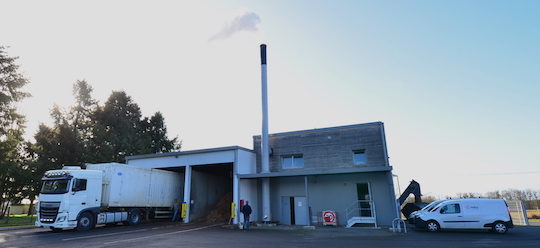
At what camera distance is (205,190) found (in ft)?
79.7

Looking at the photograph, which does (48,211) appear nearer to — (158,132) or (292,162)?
(292,162)

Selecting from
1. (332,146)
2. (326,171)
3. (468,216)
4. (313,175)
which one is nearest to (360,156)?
(332,146)

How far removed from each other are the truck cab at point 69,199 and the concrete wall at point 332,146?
11047mm

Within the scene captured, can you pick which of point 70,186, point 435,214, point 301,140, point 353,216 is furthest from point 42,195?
point 435,214

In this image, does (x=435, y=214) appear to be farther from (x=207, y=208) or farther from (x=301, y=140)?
(x=207, y=208)

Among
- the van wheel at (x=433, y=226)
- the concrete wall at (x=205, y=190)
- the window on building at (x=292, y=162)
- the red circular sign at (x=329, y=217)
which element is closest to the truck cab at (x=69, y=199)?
the concrete wall at (x=205, y=190)

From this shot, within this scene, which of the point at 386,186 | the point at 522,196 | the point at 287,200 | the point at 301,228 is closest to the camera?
the point at 301,228

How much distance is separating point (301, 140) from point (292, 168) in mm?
2057

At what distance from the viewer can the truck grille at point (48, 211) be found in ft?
47.6

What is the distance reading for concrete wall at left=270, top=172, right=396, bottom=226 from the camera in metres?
17.6

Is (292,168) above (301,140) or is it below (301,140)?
below

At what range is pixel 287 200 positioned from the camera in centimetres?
1986

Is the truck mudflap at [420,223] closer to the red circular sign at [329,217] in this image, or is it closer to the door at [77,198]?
the red circular sign at [329,217]

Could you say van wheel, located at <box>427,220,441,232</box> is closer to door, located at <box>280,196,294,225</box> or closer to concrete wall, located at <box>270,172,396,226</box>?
concrete wall, located at <box>270,172,396,226</box>
